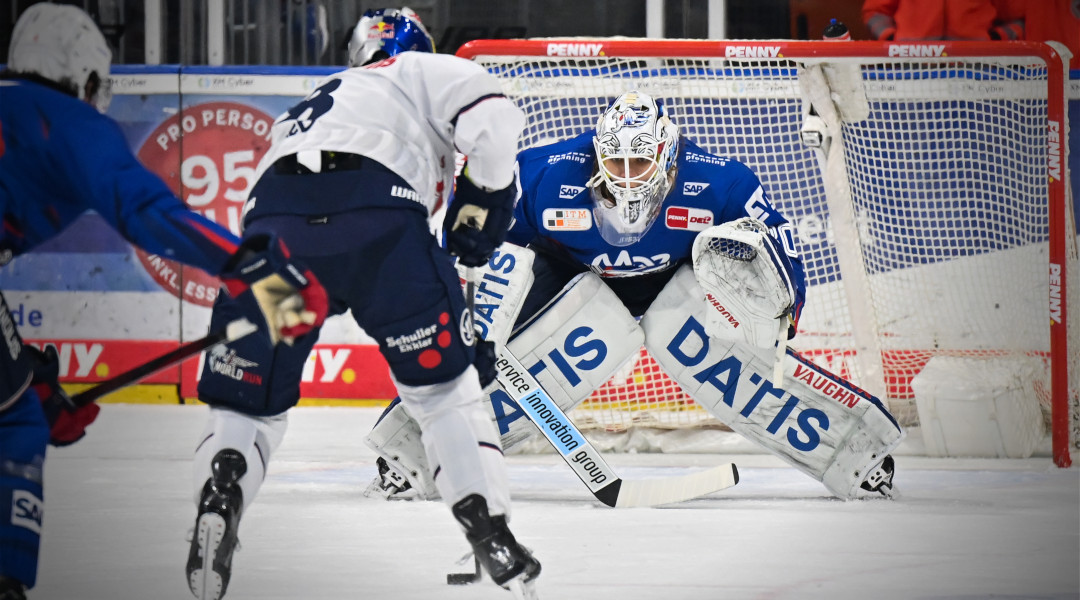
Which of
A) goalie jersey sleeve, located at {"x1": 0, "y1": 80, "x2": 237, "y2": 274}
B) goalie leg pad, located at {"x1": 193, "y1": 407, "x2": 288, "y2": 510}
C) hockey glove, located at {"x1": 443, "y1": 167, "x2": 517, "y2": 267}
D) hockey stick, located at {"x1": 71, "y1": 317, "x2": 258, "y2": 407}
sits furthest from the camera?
hockey glove, located at {"x1": 443, "y1": 167, "x2": 517, "y2": 267}

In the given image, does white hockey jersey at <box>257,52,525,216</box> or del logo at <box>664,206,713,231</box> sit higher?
white hockey jersey at <box>257,52,525,216</box>

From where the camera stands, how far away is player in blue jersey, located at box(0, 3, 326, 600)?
2.04 metres

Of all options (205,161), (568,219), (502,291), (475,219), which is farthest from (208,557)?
(205,161)

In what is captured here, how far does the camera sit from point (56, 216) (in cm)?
216

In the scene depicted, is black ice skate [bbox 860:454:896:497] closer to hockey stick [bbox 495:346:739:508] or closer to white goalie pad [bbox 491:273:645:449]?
hockey stick [bbox 495:346:739:508]

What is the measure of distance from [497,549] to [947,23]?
363 cm

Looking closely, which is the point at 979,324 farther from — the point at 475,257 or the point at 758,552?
the point at 475,257

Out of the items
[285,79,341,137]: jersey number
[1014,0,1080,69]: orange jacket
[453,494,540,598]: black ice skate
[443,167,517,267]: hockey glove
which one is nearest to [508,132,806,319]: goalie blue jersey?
[443,167,517,267]: hockey glove

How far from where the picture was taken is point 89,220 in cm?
527

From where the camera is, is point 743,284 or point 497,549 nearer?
point 497,549

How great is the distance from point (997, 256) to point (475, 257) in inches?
103

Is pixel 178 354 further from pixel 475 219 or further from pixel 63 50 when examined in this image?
pixel 475 219

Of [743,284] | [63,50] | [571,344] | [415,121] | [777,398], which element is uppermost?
[63,50]

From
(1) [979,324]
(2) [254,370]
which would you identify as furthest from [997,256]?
(2) [254,370]
